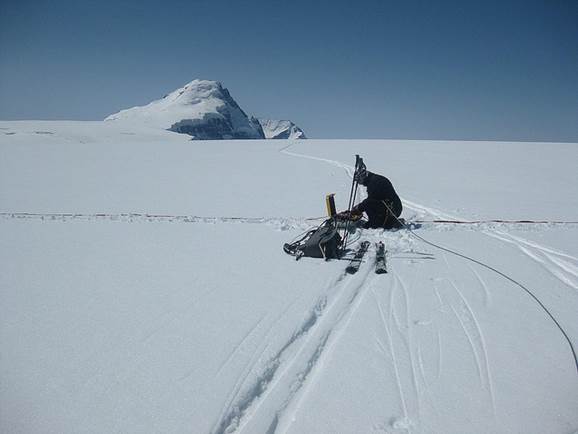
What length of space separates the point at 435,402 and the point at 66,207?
11.0 metres

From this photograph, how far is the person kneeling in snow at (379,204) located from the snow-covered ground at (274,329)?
393 mm

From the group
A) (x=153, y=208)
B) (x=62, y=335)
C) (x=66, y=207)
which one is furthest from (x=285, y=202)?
(x=62, y=335)

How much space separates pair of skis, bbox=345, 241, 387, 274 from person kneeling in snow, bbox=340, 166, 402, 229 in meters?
1.35

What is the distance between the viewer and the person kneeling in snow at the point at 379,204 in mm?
7156

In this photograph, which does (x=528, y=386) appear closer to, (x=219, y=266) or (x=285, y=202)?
(x=219, y=266)

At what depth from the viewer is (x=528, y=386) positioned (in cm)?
276

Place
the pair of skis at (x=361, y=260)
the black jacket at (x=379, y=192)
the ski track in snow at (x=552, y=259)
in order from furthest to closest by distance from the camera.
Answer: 1. the black jacket at (x=379, y=192)
2. the pair of skis at (x=361, y=260)
3. the ski track in snow at (x=552, y=259)

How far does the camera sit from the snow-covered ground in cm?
253

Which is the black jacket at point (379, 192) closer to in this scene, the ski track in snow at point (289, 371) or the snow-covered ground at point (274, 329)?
the snow-covered ground at point (274, 329)

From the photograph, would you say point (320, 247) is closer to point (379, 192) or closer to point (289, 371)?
point (379, 192)

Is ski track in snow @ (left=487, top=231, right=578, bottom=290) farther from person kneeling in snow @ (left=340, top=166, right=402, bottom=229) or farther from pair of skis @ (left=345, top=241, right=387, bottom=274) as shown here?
pair of skis @ (left=345, top=241, right=387, bottom=274)

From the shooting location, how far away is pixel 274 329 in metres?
3.55

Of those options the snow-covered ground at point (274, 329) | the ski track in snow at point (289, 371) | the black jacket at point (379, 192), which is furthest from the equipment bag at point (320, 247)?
the black jacket at point (379, 192)

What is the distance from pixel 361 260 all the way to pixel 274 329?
238 cm
